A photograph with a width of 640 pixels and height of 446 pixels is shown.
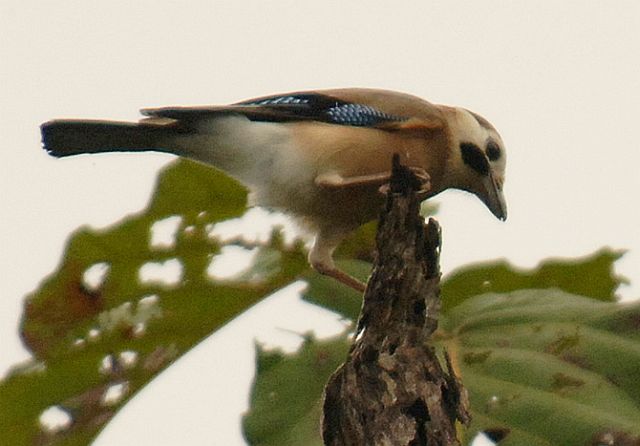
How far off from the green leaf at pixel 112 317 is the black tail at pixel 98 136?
594 millimetres

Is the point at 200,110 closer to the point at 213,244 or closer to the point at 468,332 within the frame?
the point at 213,244

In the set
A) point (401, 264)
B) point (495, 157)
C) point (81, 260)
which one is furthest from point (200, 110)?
point (401, 264)

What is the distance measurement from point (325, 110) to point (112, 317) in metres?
1.32

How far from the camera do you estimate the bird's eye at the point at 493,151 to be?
19.9 ft

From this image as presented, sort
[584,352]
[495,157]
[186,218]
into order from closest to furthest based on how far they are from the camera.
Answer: [584,352]
[186,218]
[495,157]

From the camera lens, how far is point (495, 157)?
6.07m

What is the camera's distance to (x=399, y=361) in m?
3.39

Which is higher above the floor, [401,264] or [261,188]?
[401,264]

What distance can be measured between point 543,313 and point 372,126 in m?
1.46

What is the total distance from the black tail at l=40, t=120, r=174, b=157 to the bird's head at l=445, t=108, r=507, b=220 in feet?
4.03

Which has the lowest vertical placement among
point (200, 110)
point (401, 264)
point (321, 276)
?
point (321, 276)

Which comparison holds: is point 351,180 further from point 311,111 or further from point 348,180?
point 311,111

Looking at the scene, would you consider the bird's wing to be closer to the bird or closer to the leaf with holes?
the bird

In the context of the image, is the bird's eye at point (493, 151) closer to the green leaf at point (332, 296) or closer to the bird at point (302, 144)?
the bird at point (302, 144)
